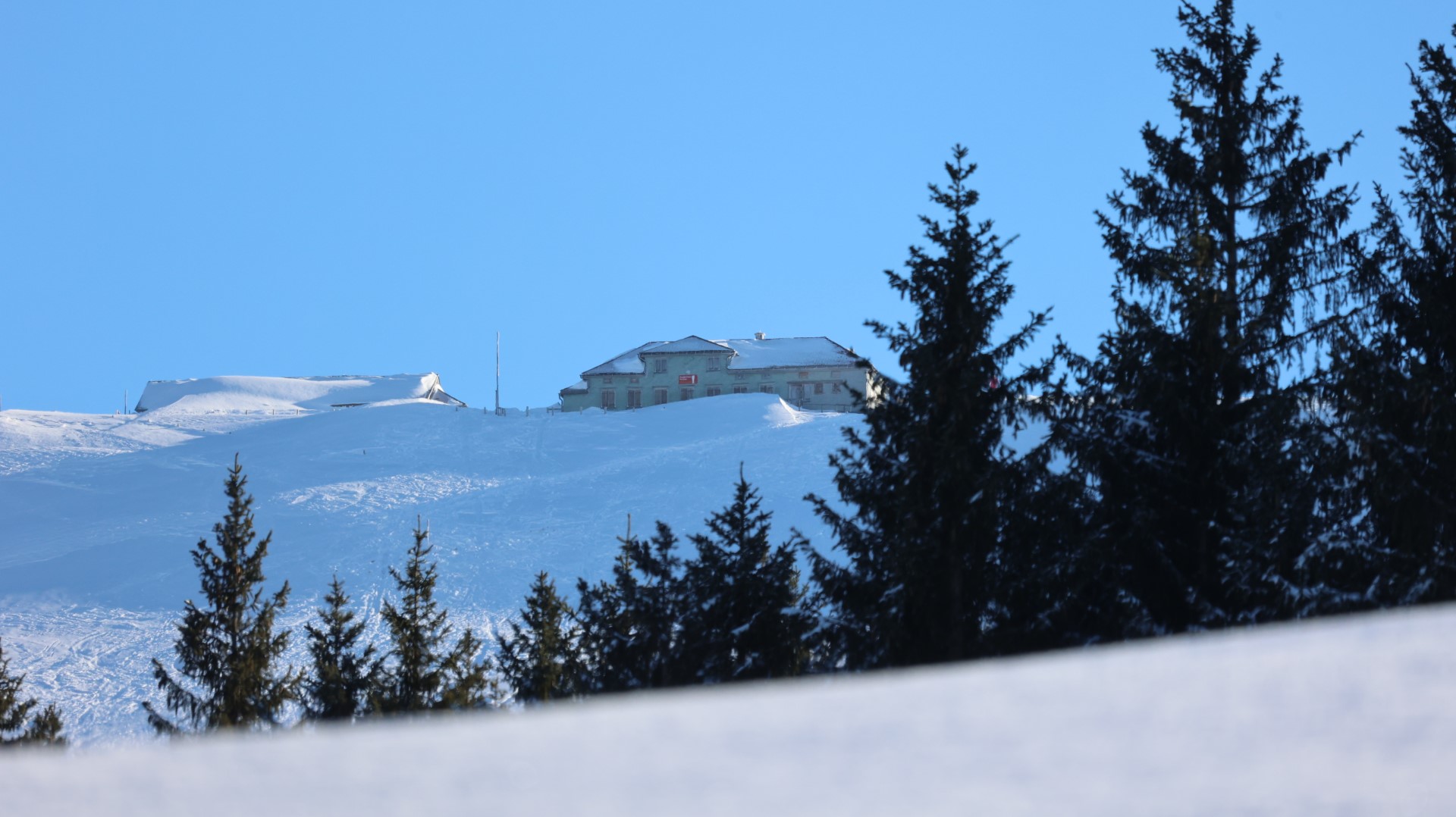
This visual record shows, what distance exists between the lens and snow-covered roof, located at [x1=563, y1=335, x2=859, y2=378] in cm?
9738

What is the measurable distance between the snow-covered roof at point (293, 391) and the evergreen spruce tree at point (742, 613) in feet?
340

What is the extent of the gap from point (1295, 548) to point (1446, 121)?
639cm

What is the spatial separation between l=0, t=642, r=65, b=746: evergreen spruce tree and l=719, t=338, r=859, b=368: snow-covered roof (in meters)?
68.9

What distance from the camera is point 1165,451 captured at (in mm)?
15539

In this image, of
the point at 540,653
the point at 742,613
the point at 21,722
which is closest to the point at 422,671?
the point at 540,653

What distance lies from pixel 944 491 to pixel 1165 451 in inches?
107

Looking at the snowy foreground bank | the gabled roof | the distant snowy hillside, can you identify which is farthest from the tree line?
the gabled roof

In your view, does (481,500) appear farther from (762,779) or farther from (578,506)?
(762,779)

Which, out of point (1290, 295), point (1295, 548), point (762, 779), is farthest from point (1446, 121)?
point (762, 779)

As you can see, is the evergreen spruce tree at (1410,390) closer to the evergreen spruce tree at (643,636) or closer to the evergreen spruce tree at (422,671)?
the evergreen spruce tree at (643,636)

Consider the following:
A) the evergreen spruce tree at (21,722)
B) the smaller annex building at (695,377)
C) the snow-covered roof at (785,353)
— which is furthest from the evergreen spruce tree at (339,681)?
the smaller annex building at (695,377)

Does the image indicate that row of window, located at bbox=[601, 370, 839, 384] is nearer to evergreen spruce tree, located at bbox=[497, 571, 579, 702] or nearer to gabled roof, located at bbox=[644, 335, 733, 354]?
gabled roof, located at bbox=[644, 335, 733, 354]

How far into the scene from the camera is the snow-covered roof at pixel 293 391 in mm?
120688

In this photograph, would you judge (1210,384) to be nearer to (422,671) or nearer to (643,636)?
(643,636)
